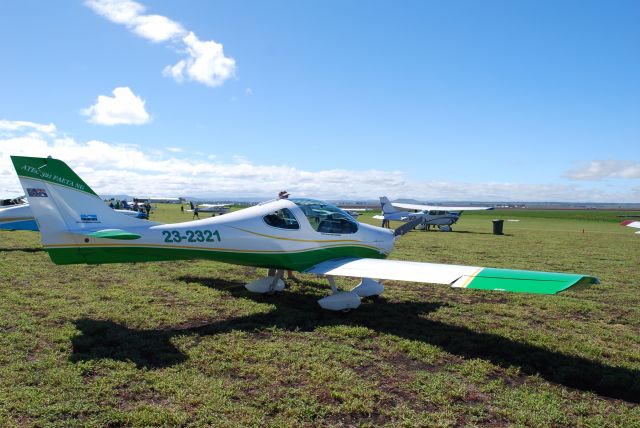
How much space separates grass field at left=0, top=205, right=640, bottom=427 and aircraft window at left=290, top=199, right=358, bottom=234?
64.7 inches

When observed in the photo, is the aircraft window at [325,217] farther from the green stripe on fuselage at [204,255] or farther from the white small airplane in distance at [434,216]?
the white small airplane in distance at [434,216]

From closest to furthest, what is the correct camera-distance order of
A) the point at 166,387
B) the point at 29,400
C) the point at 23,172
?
1. the point at 29,400
2. the point at 166,387
3. the point at 23,172

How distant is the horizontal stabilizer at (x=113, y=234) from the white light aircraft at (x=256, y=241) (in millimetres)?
15

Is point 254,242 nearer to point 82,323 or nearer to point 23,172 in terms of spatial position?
point 82,323

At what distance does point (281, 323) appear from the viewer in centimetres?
732

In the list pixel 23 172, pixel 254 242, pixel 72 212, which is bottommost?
pixel 254 242

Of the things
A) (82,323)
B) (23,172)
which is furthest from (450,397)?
(23,172)

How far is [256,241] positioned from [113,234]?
2.53 meters

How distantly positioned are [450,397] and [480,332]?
9.13ft

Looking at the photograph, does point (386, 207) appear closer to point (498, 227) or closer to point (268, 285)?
point (498, 227)

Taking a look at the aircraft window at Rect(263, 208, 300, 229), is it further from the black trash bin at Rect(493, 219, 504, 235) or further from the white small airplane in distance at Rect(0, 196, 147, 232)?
the black trash bin at Rect(493, 219, 504, 235)

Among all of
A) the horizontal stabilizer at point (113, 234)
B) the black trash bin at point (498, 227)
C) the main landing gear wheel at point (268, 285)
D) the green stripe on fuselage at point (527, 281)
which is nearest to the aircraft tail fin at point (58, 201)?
the horizontal stabilizer at point (113, 234)

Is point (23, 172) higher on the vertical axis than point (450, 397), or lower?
higher

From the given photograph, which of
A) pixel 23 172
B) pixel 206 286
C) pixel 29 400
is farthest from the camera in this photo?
pixel 206 286
